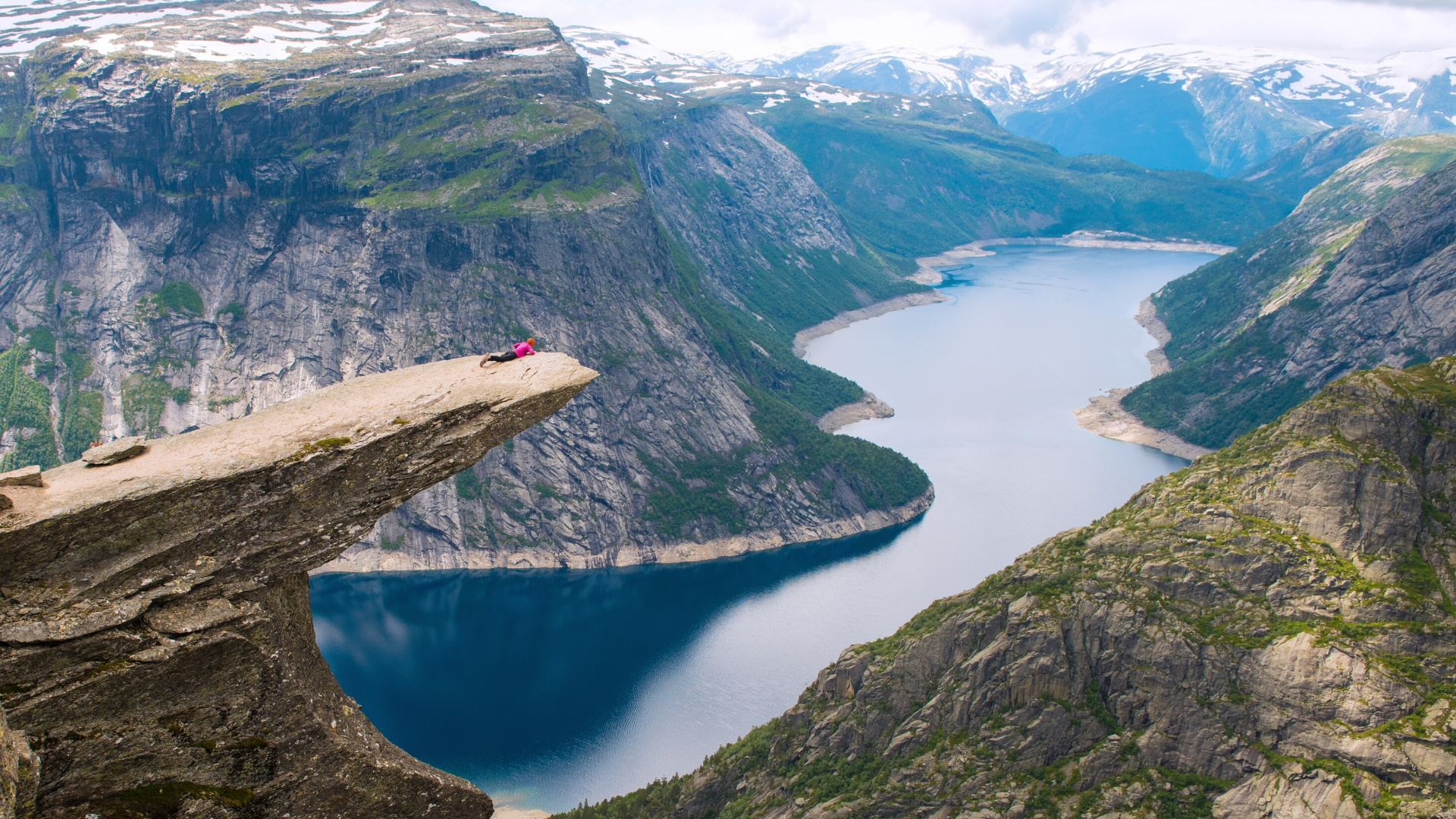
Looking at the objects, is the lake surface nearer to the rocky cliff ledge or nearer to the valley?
the valley

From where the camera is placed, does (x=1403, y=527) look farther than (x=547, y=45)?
No

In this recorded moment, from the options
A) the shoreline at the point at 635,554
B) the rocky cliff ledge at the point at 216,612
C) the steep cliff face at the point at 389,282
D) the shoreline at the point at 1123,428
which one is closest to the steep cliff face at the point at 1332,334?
the shoreline at the point at 1123,428

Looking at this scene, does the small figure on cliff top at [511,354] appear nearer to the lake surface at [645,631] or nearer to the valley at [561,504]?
the valley at [561,504]

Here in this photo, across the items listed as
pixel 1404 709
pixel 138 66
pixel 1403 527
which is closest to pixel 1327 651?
pixel 1404 709

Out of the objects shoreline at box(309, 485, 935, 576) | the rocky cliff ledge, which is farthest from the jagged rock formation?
shoreline at box(309, 485, 935, 576)

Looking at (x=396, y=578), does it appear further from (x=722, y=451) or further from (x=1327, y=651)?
(x=1327, y=651)

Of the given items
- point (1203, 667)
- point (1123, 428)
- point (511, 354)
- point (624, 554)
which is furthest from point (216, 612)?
point (1123, 428)
